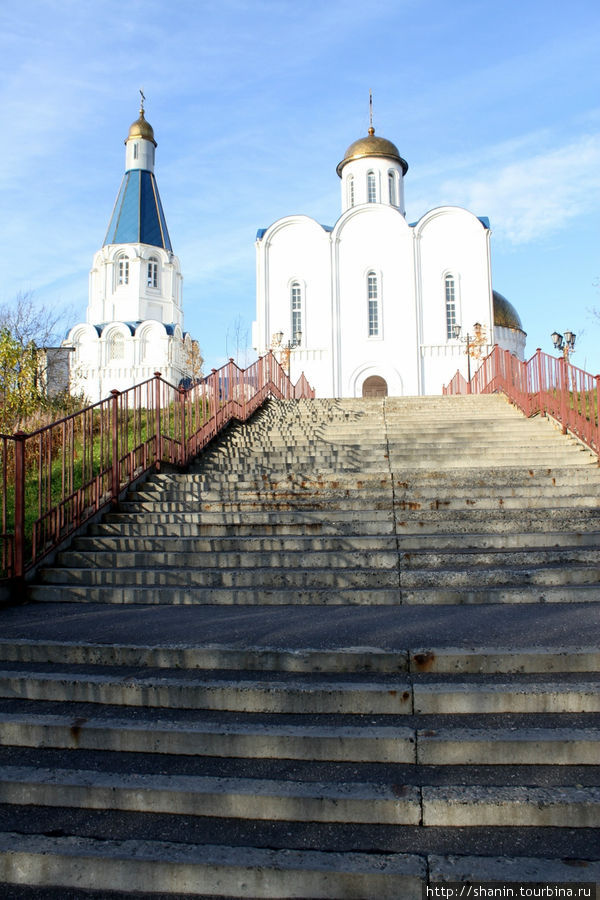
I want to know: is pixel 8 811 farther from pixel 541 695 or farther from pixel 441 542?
pixel 441 542

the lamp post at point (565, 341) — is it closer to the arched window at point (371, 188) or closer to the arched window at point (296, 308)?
the arched window at point (296, 308)

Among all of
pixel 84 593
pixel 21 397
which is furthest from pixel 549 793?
pixel 21 397

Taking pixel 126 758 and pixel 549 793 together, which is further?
pixel 126 758

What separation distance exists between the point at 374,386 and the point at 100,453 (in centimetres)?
2519

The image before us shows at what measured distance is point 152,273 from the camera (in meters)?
52.8

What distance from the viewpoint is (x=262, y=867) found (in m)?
2.62

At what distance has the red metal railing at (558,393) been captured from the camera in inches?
382

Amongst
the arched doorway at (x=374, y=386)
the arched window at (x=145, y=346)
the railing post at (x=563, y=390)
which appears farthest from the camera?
the arched window at (x=145, y=346)

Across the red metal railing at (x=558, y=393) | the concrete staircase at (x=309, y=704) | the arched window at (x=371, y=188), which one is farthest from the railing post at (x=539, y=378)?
the arched window at (x=371, y=188)

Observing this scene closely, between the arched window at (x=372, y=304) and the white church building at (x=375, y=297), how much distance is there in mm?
53

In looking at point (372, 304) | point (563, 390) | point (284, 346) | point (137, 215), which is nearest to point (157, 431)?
point (563, 390)

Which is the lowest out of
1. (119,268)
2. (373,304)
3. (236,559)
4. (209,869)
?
(209,869)

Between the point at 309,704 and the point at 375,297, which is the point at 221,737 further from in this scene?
the point at 375,297

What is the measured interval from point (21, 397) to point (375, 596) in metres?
11.1
